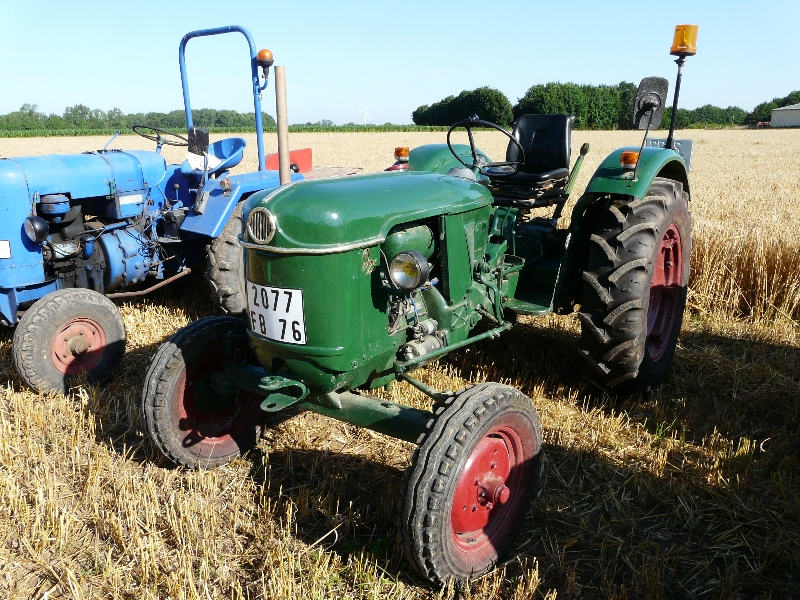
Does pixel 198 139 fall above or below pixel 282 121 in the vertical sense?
below

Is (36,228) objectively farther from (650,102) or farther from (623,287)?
(650,102)

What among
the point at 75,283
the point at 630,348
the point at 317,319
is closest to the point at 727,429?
the point at 630,348

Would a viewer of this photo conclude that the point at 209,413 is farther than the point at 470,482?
Yes

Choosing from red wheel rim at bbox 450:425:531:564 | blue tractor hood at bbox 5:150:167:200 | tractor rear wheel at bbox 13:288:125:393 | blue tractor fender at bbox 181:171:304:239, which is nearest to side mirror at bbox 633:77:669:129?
red wheel rim at bbox 450:425:531:564

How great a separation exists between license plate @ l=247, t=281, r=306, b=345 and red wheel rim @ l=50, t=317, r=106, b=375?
189 cm

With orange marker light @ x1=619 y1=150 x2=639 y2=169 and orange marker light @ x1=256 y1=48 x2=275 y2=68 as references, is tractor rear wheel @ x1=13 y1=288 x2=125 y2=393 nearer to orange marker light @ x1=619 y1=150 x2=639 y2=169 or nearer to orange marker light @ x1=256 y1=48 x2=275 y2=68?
orange marker light @ x1=256 y1=48 x2=275 y2=68

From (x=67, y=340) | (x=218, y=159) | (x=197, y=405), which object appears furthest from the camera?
(x=218, y=159)

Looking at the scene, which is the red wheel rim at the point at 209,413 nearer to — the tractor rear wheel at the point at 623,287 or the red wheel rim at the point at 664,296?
the tractor rear wheel at the point at 623,287

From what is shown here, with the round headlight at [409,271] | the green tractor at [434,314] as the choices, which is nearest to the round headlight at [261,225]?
the green tractor at [434,314]

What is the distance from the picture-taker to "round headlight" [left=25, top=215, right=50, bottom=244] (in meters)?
4.05

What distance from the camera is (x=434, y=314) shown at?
2885 mm

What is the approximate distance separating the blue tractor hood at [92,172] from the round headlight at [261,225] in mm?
2516

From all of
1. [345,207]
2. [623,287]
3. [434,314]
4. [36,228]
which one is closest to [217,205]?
[36,228]

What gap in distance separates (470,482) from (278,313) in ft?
3.10
